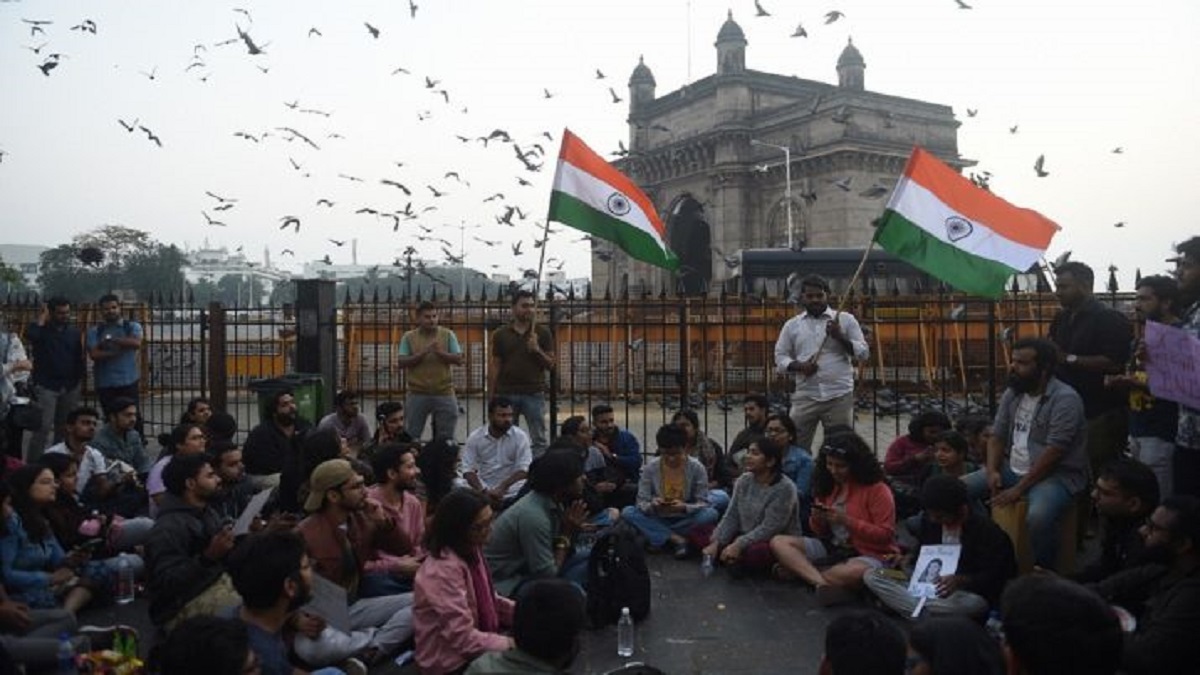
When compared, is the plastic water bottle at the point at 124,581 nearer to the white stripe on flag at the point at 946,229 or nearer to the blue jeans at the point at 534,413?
the blue jeans at the point at 534,413

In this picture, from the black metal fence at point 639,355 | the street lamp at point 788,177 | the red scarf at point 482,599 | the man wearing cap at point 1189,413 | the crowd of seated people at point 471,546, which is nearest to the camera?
the crowd of seated people at point 471,546

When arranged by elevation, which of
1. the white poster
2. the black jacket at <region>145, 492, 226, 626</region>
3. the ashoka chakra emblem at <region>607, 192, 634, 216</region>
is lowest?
the white poster

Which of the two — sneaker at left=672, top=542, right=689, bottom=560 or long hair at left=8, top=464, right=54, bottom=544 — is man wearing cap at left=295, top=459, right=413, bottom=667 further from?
sneaker at left=672, top=542, right=689, bottom=560

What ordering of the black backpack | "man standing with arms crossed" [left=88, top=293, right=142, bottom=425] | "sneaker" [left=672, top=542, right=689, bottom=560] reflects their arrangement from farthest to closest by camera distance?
"man standing with arms crossed" [left=88, top=293, right=142, bottom=425] < "sneaker" [left=672, top=542, right=689, bottom=560] < the black backpack

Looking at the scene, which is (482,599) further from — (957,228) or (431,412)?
(957,228)

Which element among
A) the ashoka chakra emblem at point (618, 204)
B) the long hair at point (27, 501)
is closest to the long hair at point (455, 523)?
the long hair at point (27, 501)

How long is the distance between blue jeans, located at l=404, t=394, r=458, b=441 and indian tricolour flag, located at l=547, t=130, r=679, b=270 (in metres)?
2.31

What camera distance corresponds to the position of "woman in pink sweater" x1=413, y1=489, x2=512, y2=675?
4488 mm

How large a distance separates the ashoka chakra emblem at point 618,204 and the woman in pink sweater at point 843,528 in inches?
144

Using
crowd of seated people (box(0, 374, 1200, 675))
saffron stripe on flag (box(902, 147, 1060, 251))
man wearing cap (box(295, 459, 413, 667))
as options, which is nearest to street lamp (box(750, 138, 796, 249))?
saffron stripe on flag (box(902, 147, 1060, 251))

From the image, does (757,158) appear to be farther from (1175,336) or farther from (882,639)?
(882,639)

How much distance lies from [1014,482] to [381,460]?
181 inches

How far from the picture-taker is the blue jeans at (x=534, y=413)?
9.27 metres

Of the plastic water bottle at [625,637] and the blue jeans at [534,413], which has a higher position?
the blue jeans at [534,413]
